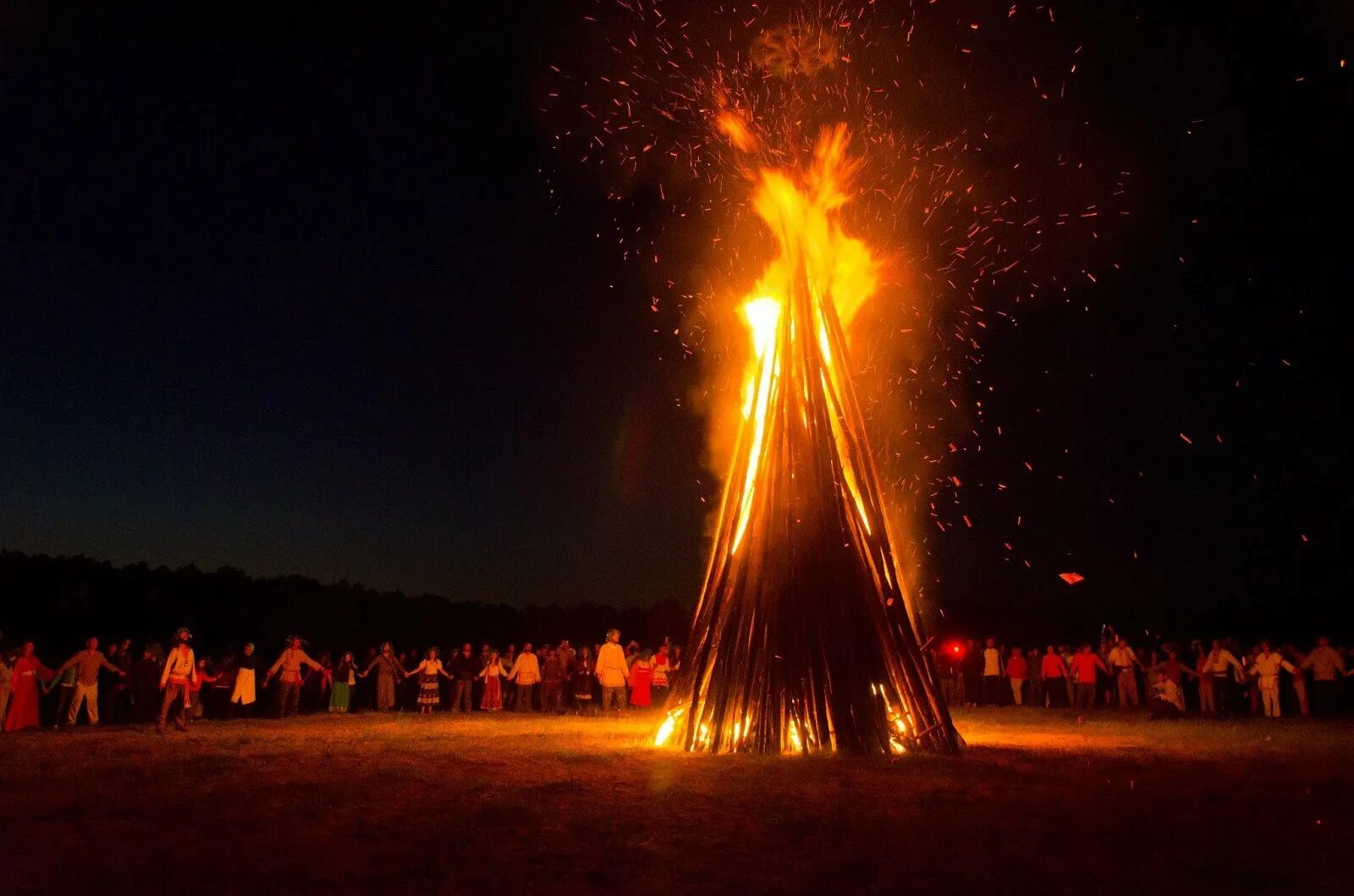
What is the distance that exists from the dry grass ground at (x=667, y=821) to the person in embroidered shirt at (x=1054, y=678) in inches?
404

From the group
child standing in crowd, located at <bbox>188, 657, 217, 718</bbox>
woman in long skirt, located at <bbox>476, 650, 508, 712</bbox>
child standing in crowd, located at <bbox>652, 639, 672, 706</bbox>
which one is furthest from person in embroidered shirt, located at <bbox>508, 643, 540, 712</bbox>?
child standing in crowd, located at <bbox>188, 657, 217, 718</bbox>

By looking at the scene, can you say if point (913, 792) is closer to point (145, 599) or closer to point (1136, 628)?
point (145, 599)

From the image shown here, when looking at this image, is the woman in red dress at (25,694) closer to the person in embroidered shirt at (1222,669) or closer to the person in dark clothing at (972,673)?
the person in dark clothing at (972,673)

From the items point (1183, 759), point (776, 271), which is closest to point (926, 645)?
point (1183, 759)

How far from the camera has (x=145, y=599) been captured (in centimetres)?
2303

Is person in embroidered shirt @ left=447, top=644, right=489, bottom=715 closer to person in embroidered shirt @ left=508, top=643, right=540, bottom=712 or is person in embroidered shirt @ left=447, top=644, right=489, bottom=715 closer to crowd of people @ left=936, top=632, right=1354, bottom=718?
person in embroidered shirt @ left=508, top=643, right=540, bottom=712

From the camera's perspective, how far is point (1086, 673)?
20.8 m

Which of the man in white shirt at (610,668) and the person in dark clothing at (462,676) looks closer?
the man in white shirt at (610,668)

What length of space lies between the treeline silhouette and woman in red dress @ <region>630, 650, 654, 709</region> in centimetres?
120

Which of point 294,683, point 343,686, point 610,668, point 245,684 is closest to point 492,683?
point 343,686

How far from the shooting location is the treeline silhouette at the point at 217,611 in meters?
21.3

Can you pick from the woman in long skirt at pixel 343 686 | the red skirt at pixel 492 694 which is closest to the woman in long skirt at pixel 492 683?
the red skirt at pixel 492 694

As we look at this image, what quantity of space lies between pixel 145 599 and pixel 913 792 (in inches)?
783

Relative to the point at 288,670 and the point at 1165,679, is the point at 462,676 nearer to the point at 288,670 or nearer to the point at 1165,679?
the point at 288,670
